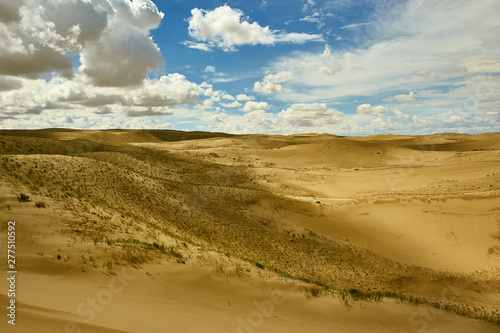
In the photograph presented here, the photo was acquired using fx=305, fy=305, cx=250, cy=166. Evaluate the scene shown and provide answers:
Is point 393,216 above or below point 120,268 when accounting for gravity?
below

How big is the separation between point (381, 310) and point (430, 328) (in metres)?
0.92

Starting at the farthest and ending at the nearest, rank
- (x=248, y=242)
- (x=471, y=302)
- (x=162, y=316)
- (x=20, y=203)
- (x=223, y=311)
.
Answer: (x=248, y=242) < (x=471, y=302) < (x=20, y=203) < (x=223, y=311) < (x=162, y=316)

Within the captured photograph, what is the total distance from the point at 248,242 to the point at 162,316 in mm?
8977

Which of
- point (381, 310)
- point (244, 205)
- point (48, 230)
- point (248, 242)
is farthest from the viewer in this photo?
point (244, 205)

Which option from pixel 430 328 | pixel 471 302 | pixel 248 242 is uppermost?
pixel 430 328

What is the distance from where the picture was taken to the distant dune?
18.3ft

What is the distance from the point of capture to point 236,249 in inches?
501

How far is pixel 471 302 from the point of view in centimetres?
1165

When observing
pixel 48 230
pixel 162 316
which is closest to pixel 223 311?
pixel 162 316

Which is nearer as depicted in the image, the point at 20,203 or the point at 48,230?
the point at 48,230

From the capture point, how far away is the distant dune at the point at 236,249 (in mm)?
5590

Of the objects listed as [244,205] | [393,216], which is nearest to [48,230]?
[244,205]

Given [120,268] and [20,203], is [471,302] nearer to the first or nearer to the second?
[120,268]

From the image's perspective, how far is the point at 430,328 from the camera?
19.9ft
